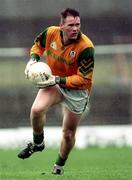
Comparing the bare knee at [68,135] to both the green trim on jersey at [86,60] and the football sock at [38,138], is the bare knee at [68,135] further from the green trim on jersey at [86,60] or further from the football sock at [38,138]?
the green trim on jersey at [86,60]

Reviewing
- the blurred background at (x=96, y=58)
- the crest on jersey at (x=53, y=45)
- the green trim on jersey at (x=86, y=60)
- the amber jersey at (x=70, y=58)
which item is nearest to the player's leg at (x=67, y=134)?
the amber jersey at (x=70, y=58)

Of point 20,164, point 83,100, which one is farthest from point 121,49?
point 83,100

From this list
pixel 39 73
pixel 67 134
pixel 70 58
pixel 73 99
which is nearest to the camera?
pixel 39 73

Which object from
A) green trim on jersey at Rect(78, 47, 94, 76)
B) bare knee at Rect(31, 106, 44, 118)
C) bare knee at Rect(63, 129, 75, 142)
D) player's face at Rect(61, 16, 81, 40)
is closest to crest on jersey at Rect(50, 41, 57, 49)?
player's face at Rect(61, 16, 81, 40)

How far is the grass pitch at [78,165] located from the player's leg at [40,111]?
14.5 inches

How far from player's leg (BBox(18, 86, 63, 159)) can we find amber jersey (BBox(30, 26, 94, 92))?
0.88 ft

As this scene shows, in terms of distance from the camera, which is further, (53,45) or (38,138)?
(38,138)

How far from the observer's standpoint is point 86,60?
13.0 meters

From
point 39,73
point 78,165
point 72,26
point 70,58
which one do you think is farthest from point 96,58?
point 39,73

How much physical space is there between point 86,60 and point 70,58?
245 mm

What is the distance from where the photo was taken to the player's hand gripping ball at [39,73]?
12969 mm

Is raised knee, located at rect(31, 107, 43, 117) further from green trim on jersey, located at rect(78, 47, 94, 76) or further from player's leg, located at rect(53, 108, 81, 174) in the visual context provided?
green trim on jersey, located at rect(78, 47, 94, 76)

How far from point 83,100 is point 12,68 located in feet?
37.0

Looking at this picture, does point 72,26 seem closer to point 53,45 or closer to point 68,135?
point 53,45
